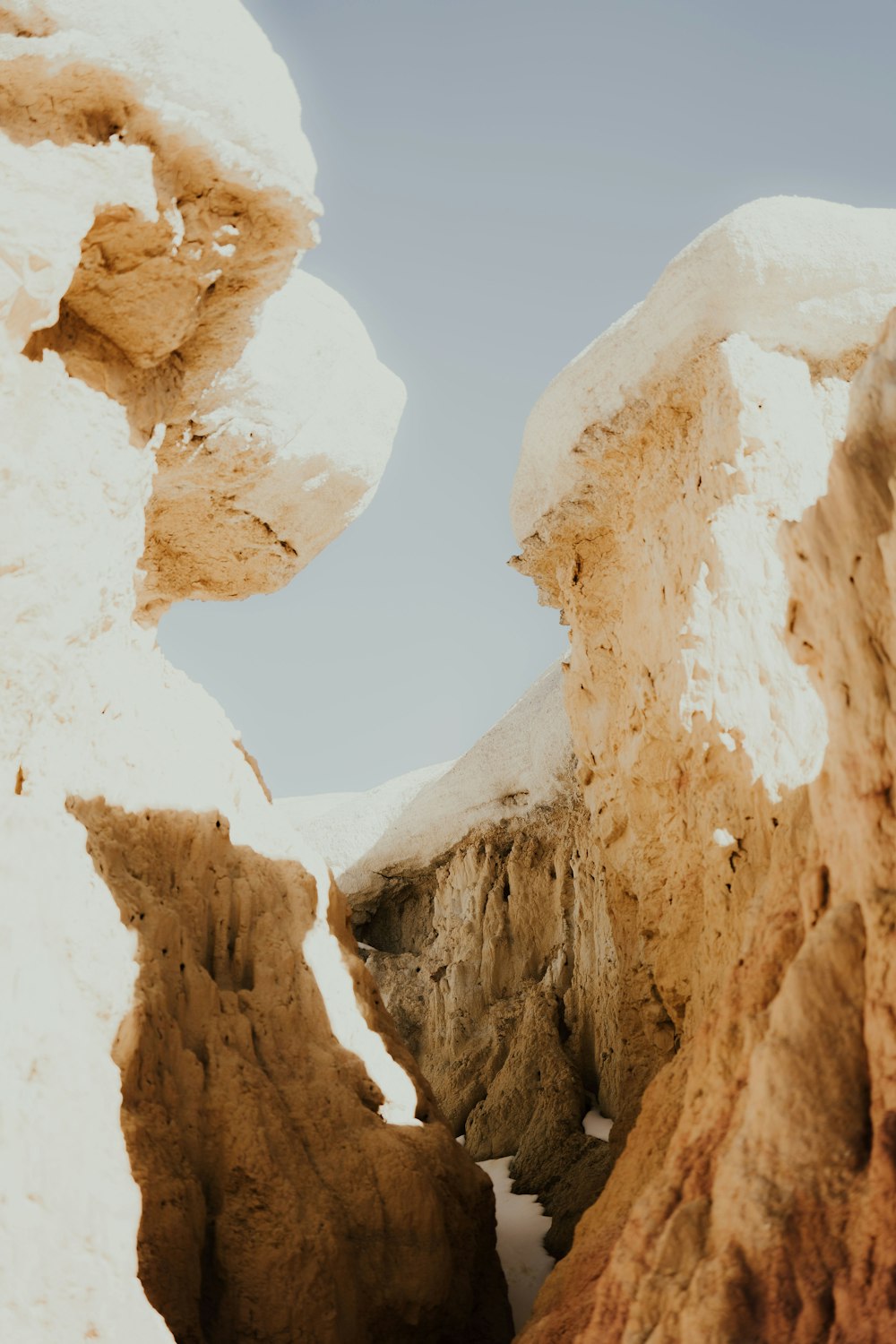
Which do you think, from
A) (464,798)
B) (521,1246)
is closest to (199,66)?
(521,1246)

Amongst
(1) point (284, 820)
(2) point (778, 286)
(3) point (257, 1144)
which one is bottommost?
(3) point (257, 1144)

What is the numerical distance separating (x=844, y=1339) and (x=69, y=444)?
17.4ft

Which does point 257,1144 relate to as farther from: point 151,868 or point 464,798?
point 464,798

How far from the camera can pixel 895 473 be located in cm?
415

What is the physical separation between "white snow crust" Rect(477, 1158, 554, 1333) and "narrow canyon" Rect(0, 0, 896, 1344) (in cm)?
8

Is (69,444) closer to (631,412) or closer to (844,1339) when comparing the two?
(631,412)

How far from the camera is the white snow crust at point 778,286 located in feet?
26.1

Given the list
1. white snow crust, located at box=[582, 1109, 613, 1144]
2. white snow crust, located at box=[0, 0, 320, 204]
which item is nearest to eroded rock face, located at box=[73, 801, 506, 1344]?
white snow crust, located at box=[0, 0, 320, 204]

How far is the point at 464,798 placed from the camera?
1745 centimetres

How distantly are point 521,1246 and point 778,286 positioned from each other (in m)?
7.72

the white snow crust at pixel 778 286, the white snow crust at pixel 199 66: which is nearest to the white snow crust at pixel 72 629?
the white snow crust at pixel 199 66

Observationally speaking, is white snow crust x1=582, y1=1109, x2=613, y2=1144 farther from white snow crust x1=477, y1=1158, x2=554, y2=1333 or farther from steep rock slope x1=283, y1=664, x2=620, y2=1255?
white snow crust x1=477, y1=1158, x2=554, y2=1333

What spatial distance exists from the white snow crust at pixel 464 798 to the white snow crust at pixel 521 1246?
6.35 meters

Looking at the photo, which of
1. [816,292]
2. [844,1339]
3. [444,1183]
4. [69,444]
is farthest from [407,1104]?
[816,292]
